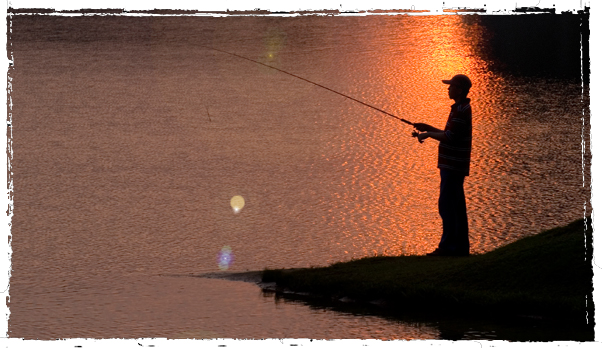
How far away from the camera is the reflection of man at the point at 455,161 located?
483 inches

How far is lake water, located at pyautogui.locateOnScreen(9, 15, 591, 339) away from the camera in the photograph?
11852mm

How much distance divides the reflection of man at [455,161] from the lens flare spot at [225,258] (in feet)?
8.21

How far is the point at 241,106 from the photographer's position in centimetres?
2770

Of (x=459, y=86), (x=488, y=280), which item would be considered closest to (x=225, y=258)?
(x=459, y=86)

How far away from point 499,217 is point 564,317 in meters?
6.29

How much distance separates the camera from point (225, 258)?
1452 centimetres

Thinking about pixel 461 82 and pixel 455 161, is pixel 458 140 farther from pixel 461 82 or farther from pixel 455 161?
pixel 461 82

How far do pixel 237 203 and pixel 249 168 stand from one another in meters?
2.78

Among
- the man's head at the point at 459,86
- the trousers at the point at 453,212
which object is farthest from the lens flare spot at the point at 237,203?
the man's head at the point at 459,86

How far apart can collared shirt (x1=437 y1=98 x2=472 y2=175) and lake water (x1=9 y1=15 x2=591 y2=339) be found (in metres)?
1.10

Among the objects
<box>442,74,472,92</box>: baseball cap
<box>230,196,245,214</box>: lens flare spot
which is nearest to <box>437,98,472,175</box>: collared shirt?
<box>442,74,472,92</box>: baseball cap

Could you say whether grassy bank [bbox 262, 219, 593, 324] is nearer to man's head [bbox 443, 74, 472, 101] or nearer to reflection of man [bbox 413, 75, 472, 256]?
reflection of man [bbox 413, 75, 472, 256]

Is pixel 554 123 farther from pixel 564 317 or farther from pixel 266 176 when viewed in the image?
pixel 564 317

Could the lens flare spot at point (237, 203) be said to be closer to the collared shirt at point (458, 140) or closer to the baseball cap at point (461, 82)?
the collared shirt at point (458, 140)
